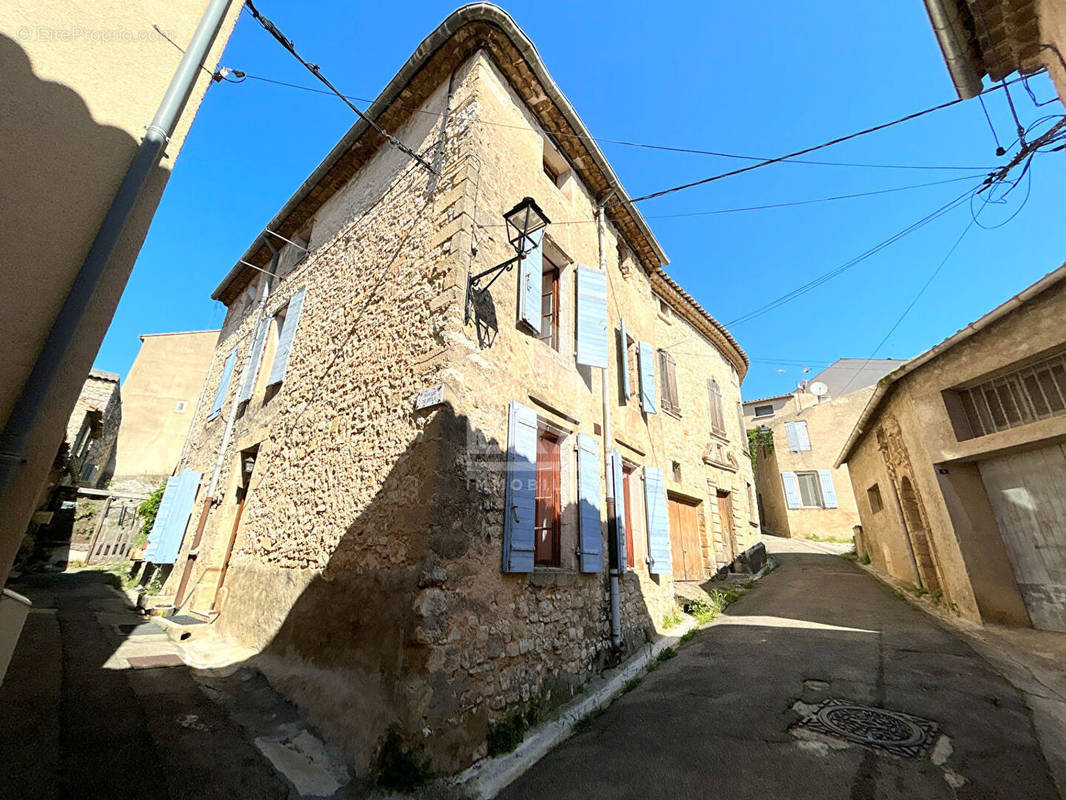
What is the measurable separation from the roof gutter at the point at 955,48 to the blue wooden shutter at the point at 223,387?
11.4 metres

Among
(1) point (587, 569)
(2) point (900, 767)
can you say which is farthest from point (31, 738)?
Answer: (2) point (900, 767)

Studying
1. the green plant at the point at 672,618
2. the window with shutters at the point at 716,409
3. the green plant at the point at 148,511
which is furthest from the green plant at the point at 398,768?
the green plant at the point at 148,511

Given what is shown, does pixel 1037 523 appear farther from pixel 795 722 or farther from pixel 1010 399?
pixel 795 722

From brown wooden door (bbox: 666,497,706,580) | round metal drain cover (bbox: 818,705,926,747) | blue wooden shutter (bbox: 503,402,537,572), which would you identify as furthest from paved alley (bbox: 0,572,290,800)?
brown wooden door (bbox: 666,497,706,580)

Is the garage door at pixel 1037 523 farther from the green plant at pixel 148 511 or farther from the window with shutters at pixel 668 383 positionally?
the green plant at pixel 148 511

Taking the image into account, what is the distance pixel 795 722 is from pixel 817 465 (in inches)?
626

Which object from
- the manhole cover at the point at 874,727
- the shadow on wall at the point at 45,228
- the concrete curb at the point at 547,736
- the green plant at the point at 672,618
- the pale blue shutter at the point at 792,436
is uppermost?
the pale blue shutter at the point at 792,436

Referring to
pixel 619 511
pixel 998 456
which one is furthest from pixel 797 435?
pixel 619 511

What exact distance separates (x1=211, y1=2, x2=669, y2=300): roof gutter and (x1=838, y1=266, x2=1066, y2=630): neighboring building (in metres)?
5.48

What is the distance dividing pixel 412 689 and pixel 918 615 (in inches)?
279

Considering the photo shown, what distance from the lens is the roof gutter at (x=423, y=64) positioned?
18.3 feet

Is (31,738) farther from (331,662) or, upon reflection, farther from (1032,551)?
(1032,551)

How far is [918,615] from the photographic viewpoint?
6312 millimetres

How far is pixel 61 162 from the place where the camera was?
8.14ft
